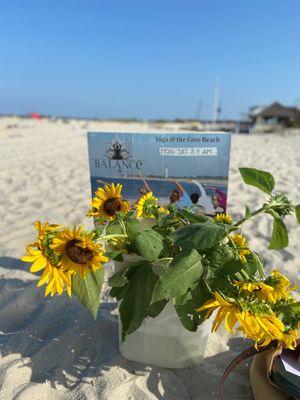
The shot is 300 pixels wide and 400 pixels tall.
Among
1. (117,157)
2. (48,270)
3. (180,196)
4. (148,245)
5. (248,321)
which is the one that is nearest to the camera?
(248,321)

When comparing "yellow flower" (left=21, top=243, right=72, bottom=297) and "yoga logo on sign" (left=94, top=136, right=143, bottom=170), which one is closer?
"yellow flower" (left=21, top=243, right=72, bottom=297)

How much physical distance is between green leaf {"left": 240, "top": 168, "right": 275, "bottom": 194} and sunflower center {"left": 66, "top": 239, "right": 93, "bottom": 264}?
1.82ft

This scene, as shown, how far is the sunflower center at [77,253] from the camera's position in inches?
36.9

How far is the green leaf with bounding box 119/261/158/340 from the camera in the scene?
112cm

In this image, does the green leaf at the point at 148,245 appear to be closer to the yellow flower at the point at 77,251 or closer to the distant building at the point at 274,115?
the yellow flower at the point at 77,251

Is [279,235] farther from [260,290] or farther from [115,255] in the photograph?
[115,255]

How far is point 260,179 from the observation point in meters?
1.16

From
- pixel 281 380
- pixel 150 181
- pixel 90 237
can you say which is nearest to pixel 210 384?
pixel 281 380

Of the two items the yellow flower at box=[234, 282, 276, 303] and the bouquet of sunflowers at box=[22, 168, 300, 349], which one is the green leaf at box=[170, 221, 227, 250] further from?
the yellow flower at box=[234, 282, 276, 303]

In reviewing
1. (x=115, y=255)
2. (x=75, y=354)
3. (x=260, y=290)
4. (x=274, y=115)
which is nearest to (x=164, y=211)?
(x=115, y=255)

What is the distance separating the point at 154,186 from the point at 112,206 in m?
0.58

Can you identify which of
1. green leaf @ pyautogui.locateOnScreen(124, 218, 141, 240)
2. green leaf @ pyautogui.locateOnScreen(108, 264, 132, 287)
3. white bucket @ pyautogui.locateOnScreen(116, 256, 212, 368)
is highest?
green leaf @ pyautogui.locateOnScreen(124, 218, 141, 240)

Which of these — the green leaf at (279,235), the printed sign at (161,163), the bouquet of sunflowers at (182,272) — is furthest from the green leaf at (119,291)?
the printed sign at (161,163)

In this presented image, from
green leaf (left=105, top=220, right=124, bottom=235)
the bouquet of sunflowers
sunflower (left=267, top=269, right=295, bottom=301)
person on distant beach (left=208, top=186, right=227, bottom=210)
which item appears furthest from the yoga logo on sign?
sunflower (left=267, top=269, right=295, bottom=301)
